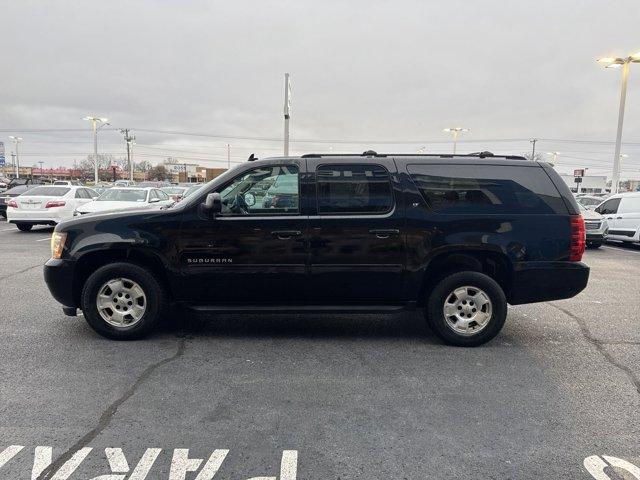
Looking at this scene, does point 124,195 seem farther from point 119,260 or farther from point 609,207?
point 609,207

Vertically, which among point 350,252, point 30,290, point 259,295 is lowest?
point 30,290

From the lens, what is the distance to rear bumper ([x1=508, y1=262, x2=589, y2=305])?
4906 mm

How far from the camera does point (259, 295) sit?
4.93 metres

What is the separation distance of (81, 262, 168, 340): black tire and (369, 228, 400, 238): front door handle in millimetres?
2244

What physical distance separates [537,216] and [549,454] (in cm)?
255

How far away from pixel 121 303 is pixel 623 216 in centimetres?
1473

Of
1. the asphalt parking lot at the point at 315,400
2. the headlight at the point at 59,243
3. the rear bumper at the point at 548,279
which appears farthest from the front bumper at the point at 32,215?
the rear bumper at the point at 548,279

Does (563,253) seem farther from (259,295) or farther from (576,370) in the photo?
(259,295)

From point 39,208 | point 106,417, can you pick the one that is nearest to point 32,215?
point 39,208

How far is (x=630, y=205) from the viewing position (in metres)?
14.4

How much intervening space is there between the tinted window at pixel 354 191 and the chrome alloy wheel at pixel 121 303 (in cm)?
207

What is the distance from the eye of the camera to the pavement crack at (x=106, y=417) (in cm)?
279

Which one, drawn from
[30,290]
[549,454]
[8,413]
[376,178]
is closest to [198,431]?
[8,413]

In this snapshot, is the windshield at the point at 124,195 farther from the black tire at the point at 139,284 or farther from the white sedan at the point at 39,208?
the black tire at the point at 139,284
